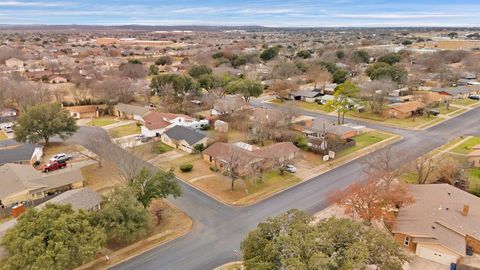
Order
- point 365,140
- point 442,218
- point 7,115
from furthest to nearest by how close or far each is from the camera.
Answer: point 7,115, point 365,140, point 442,218

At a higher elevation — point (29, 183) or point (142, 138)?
point (29, 183)

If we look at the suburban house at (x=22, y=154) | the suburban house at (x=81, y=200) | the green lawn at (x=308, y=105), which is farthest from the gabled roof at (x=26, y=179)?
the green lawn at (x=308, y=105)

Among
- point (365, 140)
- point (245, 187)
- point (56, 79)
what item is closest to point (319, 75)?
point (365, 140)

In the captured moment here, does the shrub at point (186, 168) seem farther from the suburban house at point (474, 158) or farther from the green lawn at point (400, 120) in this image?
the green lawn at point (400, 120)

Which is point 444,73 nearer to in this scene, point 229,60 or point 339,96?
point 339,96

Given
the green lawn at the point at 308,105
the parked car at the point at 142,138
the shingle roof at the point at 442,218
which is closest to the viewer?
the shingle roof at the point at 442,218

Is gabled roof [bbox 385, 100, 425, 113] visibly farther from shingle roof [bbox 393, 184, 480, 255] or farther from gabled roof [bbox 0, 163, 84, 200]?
gabled roof [bbox 0, 163, 84, 200]

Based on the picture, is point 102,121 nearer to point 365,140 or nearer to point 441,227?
point 365,140
